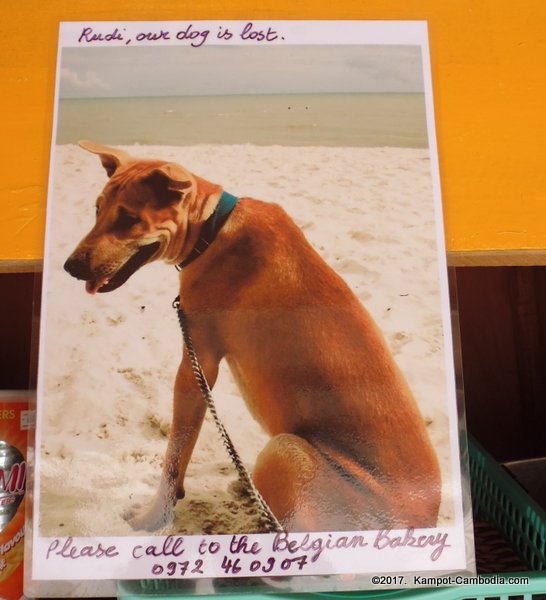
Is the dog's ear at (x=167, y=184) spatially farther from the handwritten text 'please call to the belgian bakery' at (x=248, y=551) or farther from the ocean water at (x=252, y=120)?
the handwritten text 'please call to the belgian bakery' at (x=248, y=551)

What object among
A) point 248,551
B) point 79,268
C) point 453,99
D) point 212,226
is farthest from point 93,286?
point 453,99

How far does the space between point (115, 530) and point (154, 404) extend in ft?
0.35

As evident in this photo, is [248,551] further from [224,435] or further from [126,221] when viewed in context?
[126,221]

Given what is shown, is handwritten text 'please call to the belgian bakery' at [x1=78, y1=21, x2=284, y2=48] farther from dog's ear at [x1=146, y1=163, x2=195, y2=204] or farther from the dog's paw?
the dog's paw

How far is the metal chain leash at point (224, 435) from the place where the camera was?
1.52 feet

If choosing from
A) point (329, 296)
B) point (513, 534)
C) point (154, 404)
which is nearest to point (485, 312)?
point (513, 534)

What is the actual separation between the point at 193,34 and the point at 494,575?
57 centimetres

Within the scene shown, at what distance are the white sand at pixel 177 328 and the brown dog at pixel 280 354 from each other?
13mm

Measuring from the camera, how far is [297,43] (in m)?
0.54

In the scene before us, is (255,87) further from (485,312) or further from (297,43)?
(485,312)

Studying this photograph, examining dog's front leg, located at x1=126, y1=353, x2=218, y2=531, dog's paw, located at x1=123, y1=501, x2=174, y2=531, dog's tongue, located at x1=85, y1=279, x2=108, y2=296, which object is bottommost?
dog's paw, located at x1=123, y1=501, x2=174, y2=531

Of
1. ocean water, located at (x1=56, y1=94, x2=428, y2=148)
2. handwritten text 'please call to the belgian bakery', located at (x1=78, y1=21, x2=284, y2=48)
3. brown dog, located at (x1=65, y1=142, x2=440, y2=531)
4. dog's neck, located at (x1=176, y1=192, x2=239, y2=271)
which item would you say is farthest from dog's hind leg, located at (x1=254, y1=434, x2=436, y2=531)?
handwritten text 'please call to the belgian bakery', located at (x1=78, y1=21, x2=284, y2=48)

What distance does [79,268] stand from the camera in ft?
1.63

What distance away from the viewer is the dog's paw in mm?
462
